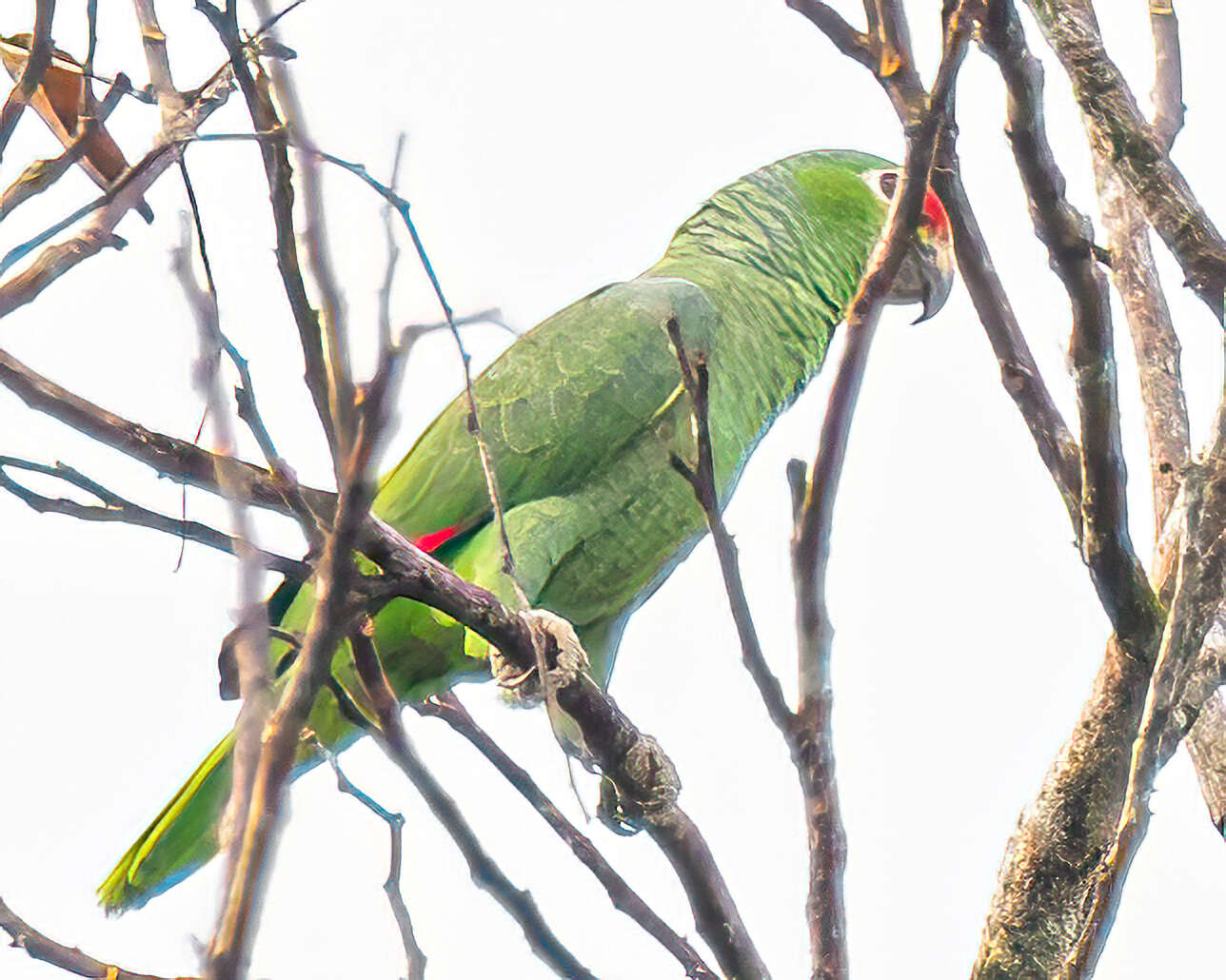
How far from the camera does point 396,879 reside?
1.33 metres

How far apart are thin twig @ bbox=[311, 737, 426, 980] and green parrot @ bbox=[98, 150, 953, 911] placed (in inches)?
41.6

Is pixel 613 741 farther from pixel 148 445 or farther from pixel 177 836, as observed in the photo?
pixel 177 836

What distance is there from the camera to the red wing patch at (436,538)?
2.90 metres

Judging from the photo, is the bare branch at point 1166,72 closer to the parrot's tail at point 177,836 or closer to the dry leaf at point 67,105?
the dry leaf at point 67,105

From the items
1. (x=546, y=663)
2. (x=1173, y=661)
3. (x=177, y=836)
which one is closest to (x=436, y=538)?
(x=177, y=836)

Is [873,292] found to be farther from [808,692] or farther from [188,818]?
[188,818]

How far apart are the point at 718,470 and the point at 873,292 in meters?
1.67

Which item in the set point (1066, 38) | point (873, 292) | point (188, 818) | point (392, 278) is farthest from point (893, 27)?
point (188, 818)

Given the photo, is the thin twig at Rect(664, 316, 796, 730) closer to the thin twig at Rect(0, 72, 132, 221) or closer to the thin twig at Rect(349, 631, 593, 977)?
the thin twig at Rect(349, 631, 593, 977)

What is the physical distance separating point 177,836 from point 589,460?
3.64 ft

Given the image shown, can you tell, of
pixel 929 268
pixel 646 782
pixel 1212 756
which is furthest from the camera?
pixel 929 268

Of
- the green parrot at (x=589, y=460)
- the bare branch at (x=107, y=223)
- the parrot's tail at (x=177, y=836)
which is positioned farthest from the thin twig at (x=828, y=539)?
the parrot's tail at (x=177, y=836)

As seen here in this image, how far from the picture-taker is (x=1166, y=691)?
3.80 ft

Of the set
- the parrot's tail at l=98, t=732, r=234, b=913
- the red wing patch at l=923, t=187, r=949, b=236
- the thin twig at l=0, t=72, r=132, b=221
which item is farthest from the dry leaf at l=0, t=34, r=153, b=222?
the red wing patch at l=923, t=187, r=949, b=236
